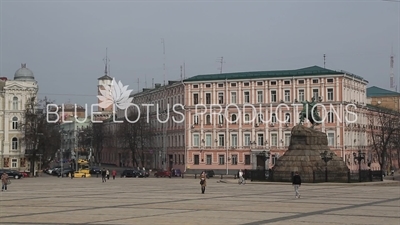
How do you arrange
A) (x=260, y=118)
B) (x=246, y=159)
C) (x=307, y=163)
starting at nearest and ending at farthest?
(x=307, y=163) → (x=246, y=159) → (x=260, y=118)

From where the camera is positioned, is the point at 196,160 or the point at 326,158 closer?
the point at 326,158

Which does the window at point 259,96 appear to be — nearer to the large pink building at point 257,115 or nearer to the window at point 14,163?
the large pink building at point 257,115

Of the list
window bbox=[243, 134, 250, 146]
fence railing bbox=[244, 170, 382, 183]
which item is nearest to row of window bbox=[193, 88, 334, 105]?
window bbox=[243, 134, 250, 146]

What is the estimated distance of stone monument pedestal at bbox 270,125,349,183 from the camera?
6178 centimetres

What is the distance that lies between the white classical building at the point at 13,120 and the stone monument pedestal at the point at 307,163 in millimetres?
53823

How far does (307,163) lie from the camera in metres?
62.2

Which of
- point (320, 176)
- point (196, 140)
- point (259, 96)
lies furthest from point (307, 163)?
point (196, 140)

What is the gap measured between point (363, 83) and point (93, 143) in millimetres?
66232

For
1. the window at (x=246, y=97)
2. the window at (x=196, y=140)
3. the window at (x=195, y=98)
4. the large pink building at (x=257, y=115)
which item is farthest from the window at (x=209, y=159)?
the window at (x=246, y=97)

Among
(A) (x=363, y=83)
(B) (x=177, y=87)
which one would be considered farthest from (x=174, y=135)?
(A) (x=363, y=83)

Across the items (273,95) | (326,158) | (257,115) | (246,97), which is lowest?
(326,158)

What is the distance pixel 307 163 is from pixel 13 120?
58241 millimetres

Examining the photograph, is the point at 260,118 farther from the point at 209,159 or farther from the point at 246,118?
the point at 209,159

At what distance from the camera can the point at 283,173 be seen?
62.6 meters
